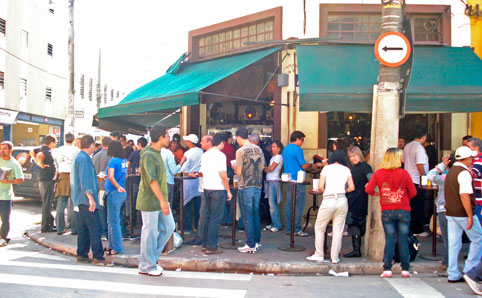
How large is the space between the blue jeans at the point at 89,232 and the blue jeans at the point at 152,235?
0.99 m

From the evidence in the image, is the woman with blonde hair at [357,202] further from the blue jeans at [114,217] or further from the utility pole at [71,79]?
the utility pole at [71,79]

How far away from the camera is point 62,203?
905cm

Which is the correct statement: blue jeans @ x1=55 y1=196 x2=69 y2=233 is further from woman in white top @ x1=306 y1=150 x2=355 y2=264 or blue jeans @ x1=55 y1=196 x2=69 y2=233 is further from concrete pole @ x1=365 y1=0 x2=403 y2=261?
concrete pole @ x1=365 y1=0 x2=403 y2=261

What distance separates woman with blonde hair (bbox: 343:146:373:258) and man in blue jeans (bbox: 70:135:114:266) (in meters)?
3.84

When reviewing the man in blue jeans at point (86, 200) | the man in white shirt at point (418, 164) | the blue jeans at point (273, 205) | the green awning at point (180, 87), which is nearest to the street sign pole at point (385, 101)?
the man in white shirt at point (418, 164)

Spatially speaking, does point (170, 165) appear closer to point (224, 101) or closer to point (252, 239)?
point (252, 239)

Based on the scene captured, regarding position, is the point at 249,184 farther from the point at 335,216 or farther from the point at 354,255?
the point at 354,255

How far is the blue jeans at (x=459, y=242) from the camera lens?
5.88 metres

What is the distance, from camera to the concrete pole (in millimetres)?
7105

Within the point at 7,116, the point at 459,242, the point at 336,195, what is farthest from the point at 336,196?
the point at 7,116

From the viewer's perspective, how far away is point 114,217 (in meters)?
7.27

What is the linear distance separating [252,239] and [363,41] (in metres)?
5.55

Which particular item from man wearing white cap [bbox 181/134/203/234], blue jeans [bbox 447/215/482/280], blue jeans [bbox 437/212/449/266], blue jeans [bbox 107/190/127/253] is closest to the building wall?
man wearing white cap [bbox 181/134/203/234]

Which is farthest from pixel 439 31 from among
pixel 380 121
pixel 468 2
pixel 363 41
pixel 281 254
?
pixel 281 254
